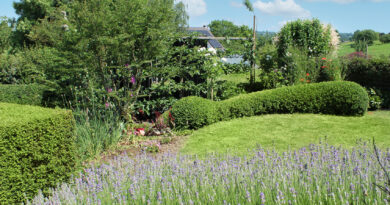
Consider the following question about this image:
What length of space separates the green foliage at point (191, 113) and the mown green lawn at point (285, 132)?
22 centimetres

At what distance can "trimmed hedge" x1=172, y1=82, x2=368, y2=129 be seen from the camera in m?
7.93

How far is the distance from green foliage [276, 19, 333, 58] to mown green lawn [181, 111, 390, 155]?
5.59 m

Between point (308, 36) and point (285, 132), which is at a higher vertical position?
point (308, 36)

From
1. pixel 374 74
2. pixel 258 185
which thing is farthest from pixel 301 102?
pixel 258 185

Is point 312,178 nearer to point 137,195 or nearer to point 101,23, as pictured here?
point 137,195

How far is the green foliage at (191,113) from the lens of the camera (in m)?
7.25

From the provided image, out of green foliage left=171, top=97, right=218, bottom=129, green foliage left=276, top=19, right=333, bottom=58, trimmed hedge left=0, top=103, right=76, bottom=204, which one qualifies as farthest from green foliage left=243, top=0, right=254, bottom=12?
trimmed hedge left=0, top=103, right=76, bottom=204

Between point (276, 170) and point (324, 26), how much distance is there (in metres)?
12.9

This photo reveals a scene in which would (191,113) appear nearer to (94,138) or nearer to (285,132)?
(285,132)

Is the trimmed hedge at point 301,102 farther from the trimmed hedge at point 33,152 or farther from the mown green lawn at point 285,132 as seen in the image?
the trimmed hedge at point 33,152

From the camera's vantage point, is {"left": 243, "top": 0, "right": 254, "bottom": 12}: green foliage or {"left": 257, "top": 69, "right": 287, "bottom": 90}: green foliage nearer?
{"left": 257, "top": 69, "right": 287, "bottom": 90}: green foliage

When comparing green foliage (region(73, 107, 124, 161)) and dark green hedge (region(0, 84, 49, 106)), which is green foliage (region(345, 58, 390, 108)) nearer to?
green foliage (region(73, 107, 124, 161))

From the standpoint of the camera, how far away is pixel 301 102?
823 centimetres

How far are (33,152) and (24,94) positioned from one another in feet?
21.8
